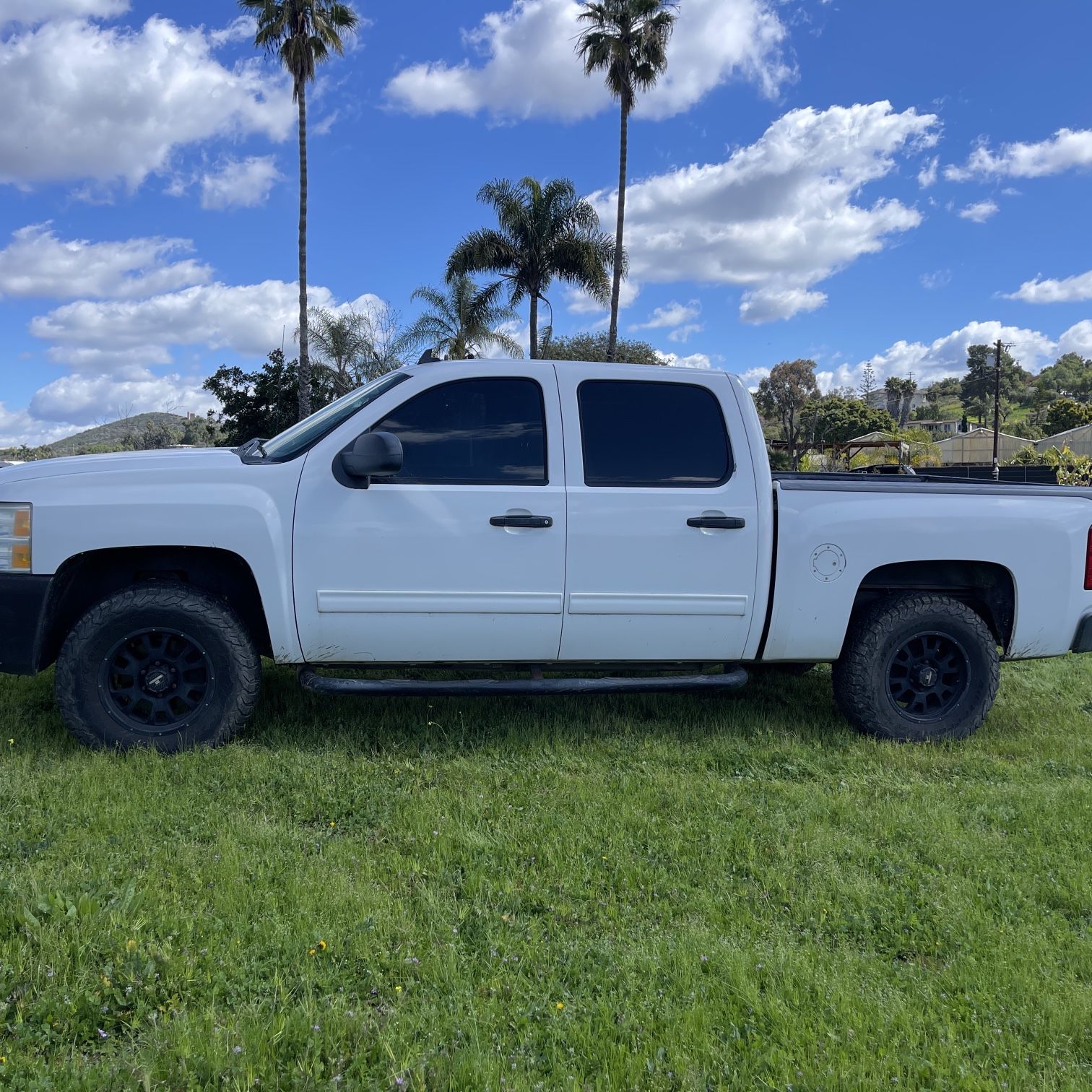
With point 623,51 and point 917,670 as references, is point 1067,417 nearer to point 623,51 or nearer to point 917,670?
point 623,51

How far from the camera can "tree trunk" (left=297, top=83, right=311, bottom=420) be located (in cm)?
2520

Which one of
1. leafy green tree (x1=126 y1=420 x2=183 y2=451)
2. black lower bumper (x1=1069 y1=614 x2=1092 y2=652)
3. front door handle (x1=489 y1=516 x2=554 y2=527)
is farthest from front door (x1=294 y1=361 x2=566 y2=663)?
leafy green tree (x1=126 y1=420 x2=183 y2=451)

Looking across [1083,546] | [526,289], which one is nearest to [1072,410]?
[526,289]

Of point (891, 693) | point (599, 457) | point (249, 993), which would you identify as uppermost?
point (599, 457)

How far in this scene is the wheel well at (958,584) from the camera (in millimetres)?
4574

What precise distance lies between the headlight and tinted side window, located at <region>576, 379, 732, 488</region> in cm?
246

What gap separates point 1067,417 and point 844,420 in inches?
763

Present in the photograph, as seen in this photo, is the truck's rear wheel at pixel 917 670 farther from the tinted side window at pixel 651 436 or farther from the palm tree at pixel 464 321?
the palm tree at pixel 464 321

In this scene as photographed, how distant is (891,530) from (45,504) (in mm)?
3883

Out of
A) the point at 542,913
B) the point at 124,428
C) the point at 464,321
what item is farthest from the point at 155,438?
the point at 542,913

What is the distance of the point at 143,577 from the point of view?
4262mm

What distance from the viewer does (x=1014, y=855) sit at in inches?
130

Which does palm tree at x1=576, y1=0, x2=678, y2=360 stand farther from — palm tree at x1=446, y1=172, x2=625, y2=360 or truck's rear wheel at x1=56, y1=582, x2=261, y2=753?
truck's rear wheel at x1=56, y1=582, x2=261, y2=753

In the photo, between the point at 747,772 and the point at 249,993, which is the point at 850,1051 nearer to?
the point at 249,993
